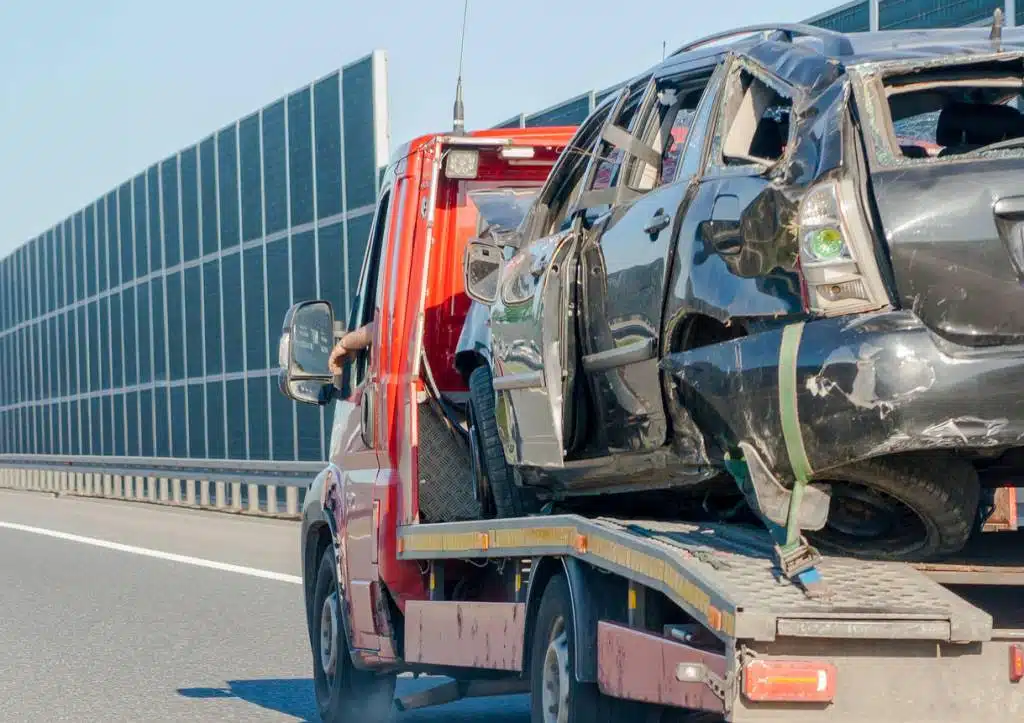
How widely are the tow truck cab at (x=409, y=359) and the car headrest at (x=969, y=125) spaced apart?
3.06 m

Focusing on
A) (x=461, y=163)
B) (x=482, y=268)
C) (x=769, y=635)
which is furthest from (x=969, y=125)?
(x=461, y=163)

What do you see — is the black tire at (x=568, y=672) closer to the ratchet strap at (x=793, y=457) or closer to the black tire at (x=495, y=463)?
the ratchet strap at (x=793, y=457)

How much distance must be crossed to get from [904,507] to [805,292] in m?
0.77

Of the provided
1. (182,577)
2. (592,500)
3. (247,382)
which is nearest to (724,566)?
(592,500)

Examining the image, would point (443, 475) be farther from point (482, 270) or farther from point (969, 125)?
point (969, 125)

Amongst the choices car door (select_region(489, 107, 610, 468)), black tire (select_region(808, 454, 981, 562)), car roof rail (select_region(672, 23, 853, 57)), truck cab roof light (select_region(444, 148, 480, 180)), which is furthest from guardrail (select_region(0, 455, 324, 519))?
black tire (select_region(808, 454, 981, 562))

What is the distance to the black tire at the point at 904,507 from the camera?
515 centimetres

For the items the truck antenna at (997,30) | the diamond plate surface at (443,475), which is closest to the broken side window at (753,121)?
the truck antenna at (997,30)

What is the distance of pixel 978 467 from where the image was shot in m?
5.53

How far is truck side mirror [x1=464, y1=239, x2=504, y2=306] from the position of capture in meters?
7.76

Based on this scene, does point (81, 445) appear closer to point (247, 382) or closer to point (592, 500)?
point (247, 382)

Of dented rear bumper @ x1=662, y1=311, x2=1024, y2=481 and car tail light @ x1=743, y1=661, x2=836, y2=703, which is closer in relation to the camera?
car tail light @ x1=743, y1=661, x2=836, y2=703

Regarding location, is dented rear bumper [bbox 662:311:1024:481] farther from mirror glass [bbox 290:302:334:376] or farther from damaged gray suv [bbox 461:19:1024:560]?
mirror glass [bbox 290:302:334:376]

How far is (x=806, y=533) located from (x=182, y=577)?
1174cm
